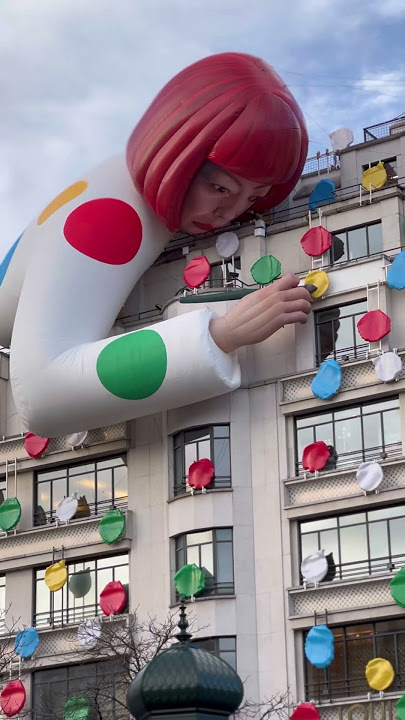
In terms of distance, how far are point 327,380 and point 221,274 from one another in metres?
5.69

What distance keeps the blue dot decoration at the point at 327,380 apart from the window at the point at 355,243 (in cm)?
369

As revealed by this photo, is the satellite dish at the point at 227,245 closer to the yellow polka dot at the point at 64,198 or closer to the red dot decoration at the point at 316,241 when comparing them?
the red dot decoration at the point at 316,241

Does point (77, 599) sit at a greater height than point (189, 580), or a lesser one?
greater

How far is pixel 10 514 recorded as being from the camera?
4506 cm

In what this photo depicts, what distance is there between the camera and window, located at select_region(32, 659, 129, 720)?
40312 millimetres

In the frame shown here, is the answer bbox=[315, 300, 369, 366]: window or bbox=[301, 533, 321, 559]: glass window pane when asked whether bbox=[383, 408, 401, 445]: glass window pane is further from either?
bbox=[301, 533, 321, 559]: glass window pane

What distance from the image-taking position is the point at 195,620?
39.4m

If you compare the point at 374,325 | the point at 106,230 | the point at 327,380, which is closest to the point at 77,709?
the point at 327,380

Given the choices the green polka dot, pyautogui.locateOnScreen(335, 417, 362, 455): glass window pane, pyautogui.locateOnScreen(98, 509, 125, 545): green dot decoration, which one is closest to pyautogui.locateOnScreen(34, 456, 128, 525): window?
pyautogui.locateOnScreen(98, 509, 125, 545): green dot decoration

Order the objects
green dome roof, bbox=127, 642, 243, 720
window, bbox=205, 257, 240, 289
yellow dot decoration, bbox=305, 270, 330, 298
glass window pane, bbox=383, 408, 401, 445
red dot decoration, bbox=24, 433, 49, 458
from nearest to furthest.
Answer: green dome roof, bbox=127, 642, 243, 720 < glass window pane, bbox=383, 408, 401, 445 < yellow dot decoration, bbox=305, 270, 330, 298 < window, bbox=205, 257, 240, 289 < red dot decoration, bbox=24, 433, 49, 458

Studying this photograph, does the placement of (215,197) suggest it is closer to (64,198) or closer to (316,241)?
(316,241)

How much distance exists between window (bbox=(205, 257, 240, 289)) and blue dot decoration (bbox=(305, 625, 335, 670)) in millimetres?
11036

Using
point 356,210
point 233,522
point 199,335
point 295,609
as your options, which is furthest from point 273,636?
point 356,210

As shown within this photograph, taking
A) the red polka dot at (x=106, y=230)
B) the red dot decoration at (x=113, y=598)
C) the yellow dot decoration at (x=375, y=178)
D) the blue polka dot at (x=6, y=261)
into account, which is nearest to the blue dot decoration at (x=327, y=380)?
the yellow dot decoration at (x=375, y=178)
